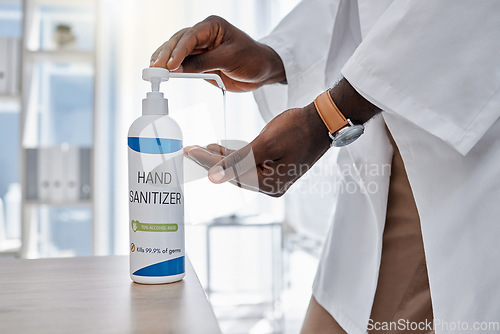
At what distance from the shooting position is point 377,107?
568mm

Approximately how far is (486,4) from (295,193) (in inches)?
75.5

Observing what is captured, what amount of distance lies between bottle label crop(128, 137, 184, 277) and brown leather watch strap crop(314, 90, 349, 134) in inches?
6.9

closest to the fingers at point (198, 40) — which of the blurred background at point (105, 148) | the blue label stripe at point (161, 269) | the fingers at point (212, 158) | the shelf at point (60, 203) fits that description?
the fingers at point (212, 158)

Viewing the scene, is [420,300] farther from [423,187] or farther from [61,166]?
[61,166]

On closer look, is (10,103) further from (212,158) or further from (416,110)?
(416,110)

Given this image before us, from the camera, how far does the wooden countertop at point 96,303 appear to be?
0.35 meters

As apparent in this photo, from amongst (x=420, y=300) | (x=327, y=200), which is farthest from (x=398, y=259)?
(x=327, y=200)

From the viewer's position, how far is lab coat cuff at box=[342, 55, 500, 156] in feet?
1.64

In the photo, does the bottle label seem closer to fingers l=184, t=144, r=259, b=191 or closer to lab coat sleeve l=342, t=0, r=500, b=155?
fingers l=184, t=144, r=259, b=191

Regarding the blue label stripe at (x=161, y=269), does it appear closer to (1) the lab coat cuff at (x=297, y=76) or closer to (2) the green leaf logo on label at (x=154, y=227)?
(2) the green leaf logo on label at (x=154, y=227)

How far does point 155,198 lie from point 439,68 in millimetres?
337

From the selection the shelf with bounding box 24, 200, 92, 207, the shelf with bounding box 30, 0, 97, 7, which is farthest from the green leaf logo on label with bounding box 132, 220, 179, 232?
the shelf with bounding box 30, 0, 97, 7

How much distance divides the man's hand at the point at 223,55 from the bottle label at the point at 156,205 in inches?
5.7

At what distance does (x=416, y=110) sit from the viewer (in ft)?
1.71
